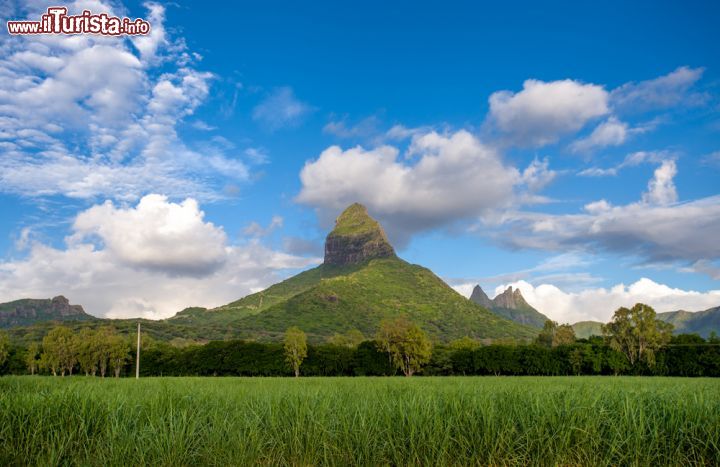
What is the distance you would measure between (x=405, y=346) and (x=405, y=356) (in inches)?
83.7

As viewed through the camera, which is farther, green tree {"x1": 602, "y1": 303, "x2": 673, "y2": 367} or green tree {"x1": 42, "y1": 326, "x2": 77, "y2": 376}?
green tree {"x1": 42, "y1": 326, "x2": 77, "y2": 376}

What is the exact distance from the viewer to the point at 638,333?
66812 millimetres

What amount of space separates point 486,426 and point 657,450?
237 cm

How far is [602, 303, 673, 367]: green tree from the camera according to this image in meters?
66.5

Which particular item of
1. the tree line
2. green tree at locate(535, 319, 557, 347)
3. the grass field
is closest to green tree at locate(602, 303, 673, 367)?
the tree line

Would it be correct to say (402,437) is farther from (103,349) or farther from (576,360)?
(103,349)

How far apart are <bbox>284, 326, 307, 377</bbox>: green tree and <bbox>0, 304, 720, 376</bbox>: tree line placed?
0.52ft

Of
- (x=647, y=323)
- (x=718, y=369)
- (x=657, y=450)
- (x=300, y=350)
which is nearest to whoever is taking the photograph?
(x=657, y=450)

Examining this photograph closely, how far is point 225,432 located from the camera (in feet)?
23.5

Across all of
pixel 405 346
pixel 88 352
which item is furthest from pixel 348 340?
pixel 88 352

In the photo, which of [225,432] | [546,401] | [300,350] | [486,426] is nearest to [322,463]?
[225,432]

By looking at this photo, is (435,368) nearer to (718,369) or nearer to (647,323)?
(647,323)

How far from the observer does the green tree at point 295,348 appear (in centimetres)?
7194

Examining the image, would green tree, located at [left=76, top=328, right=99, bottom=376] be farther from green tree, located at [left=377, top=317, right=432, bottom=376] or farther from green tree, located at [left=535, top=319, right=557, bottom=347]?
green tree, located at [left=535, top=319, right=557, bottom=347]
